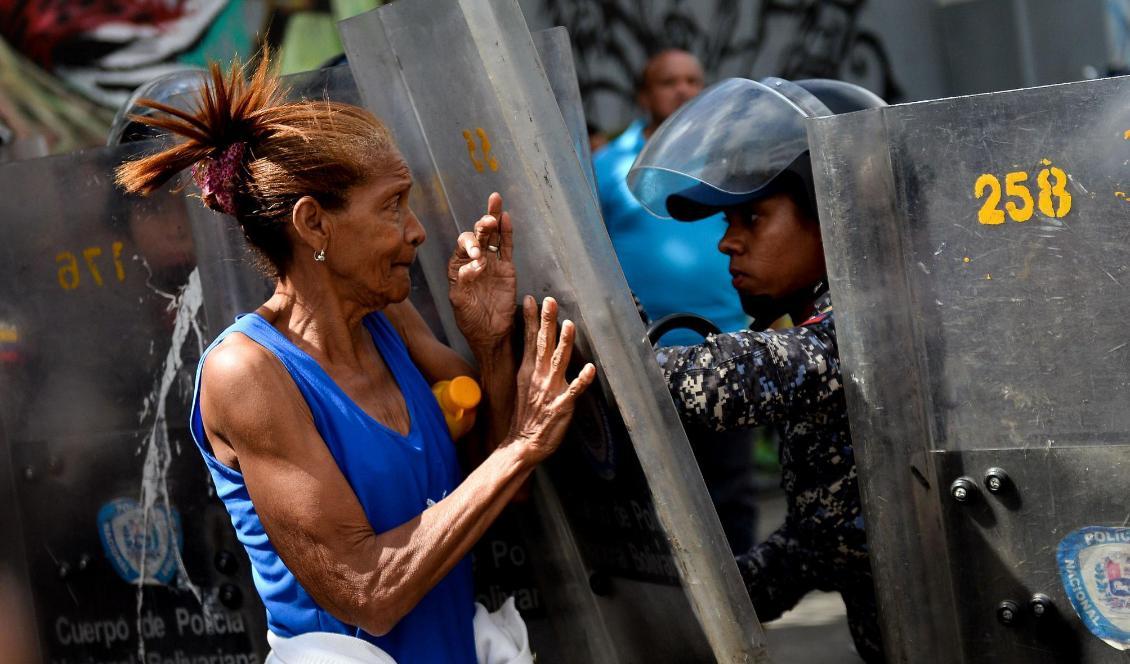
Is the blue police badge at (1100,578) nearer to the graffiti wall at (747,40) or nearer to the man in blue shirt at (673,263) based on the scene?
the man in blue shirt at (673,263)

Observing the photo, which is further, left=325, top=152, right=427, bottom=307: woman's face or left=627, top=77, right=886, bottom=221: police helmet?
left=627, top=77, right=886, bottom=221: police helmet

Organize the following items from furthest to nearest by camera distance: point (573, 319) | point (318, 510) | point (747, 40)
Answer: point (747, 40) → point (573, 319) → point (318, 510)

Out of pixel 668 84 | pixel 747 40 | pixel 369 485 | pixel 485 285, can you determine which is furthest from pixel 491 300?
pixel 747 40

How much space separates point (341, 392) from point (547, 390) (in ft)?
1.07

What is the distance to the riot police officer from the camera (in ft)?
6.91

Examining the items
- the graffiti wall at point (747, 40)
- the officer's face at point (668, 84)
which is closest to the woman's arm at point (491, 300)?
the officer's face at point (668, 84)

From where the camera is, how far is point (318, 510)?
1.85m

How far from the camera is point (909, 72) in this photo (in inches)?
358

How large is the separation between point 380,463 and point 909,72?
7.94 m

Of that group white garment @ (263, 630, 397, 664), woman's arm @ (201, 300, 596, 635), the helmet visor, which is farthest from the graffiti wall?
white garment @ (263, 630, 397, 664)

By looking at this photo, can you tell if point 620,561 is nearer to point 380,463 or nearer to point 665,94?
point 380,463

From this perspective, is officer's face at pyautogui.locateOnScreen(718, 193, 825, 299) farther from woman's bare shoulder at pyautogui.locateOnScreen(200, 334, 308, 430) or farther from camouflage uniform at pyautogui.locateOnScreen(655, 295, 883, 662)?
woman's bare shoulder at pyautogui.locateOnScreen(200, 334, 308, 430)

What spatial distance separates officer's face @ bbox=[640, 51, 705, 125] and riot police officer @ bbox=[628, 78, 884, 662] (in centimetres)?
231

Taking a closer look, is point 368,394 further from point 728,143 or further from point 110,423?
point 110,423
